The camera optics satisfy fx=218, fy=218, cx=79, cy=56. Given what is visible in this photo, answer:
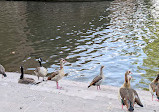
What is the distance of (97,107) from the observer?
7789mm

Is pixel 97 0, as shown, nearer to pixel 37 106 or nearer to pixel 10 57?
pixel 10 57

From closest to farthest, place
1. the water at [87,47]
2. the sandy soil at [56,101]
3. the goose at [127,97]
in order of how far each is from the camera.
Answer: the goose at [127,97], the sandy soil at [56,101], the water at [87,47]

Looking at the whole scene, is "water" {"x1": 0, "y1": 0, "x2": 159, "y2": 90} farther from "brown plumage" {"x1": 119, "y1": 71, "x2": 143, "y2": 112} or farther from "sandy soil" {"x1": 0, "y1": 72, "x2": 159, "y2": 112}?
"brown plumage" {"x1": 119, "y1": 71, "x2": 143, "y2": 112}

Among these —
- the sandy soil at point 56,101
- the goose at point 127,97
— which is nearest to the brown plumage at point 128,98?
the goose at point 127,97

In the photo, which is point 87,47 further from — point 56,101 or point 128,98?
point 128,98

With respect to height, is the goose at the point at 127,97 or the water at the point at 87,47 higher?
the goose at the point at 127,97

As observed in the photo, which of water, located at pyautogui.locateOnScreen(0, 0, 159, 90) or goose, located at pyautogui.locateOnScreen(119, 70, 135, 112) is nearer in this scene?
goose, located at pyautogui.locateOnScreen(119, 70, 135, 112)

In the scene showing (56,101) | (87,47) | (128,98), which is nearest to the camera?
(128,98)

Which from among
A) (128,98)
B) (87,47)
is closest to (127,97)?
(128,98)

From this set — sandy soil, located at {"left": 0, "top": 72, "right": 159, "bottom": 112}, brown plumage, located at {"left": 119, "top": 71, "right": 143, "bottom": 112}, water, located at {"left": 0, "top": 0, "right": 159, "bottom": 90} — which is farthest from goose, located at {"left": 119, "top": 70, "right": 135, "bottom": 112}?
water, located at {"left": 0, "top": 0, "right": 159, "bottom": 90}

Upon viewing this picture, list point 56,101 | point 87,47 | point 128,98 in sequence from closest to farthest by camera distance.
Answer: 1. point 128,98
2. point 56,101
3. point 87,47

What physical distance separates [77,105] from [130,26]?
26.6m

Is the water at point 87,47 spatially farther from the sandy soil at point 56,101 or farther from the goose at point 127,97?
the goose at point 127,97

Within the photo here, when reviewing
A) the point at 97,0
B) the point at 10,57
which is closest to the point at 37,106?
the point at 10,57
